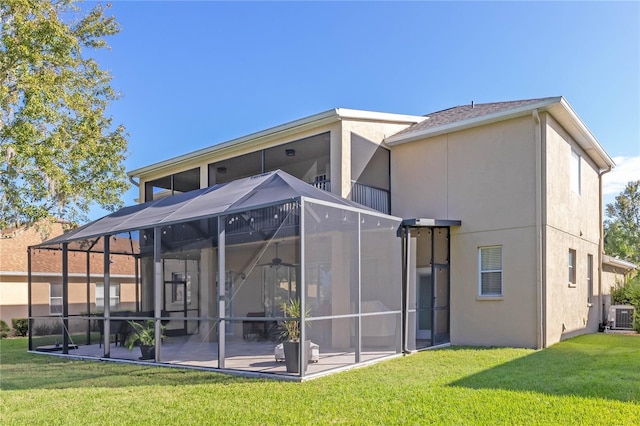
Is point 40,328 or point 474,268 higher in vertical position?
point 474,268

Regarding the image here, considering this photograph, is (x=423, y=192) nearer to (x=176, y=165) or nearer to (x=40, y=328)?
(x=176, y=165)

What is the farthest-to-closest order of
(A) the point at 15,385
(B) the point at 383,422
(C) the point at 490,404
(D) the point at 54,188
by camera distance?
(D) the point at 54,188 → (A) the point at 15,385 → (C) the point at 490,404 → (B) the point at 383,422

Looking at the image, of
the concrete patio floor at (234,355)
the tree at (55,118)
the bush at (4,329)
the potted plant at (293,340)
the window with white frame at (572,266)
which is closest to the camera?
the potted plant at (293,340)

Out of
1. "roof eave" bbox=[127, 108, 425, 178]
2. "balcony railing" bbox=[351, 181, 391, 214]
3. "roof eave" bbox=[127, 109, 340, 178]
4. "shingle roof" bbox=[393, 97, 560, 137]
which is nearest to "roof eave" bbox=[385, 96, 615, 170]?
"shingle roof" bbox=[393, 97, 560, 137]

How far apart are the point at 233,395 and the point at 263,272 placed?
264 inches

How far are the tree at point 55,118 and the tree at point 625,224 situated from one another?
32.2 metres

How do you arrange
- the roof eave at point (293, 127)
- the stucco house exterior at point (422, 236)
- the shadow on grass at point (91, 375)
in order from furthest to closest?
the roof eave at point (293, 127)
the stucco house exterior at point (422, 236)
the shadow on grass at point (91, 375)

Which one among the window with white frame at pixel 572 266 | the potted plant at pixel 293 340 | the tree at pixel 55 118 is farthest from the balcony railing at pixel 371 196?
the tree at pixel 55 118

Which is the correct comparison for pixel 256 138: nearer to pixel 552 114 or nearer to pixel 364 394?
pixel 552 114

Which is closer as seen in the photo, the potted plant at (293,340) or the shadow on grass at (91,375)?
the shadow on grass at (91,375)

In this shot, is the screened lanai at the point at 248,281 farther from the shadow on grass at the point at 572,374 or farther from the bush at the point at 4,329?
the bush at the point at 4,329

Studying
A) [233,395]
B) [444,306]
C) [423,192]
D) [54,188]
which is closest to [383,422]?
[233,395]

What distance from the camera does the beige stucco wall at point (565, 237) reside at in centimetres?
1134

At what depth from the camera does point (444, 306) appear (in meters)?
12.2
